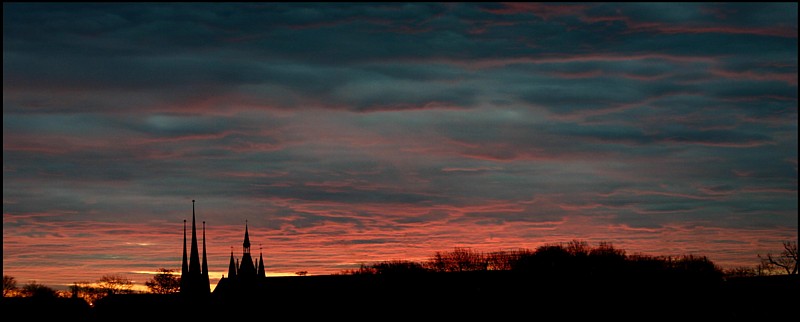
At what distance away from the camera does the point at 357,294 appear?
143250 mm

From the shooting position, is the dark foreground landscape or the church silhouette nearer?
the dark foreground landscape

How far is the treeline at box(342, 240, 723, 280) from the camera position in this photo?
461ft

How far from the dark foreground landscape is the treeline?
14.7 feet

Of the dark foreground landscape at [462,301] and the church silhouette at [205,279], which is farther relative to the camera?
the church silhouette at [205,279]

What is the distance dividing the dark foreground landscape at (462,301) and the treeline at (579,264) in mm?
4467

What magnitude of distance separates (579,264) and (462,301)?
70.2 ft

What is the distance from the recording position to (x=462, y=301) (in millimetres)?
135375

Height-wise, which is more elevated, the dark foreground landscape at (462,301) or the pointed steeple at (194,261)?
the pointed steeple at (194,261)

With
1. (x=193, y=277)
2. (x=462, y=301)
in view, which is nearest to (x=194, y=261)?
(x=193, y=277)

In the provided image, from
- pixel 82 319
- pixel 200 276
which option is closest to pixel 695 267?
pixel 200 276

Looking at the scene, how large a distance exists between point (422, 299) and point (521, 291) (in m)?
13.5

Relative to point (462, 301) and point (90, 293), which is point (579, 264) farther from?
point (90, 293)

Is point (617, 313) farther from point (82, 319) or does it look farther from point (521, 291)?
point (82, 319)

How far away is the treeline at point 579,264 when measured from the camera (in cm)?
14038
